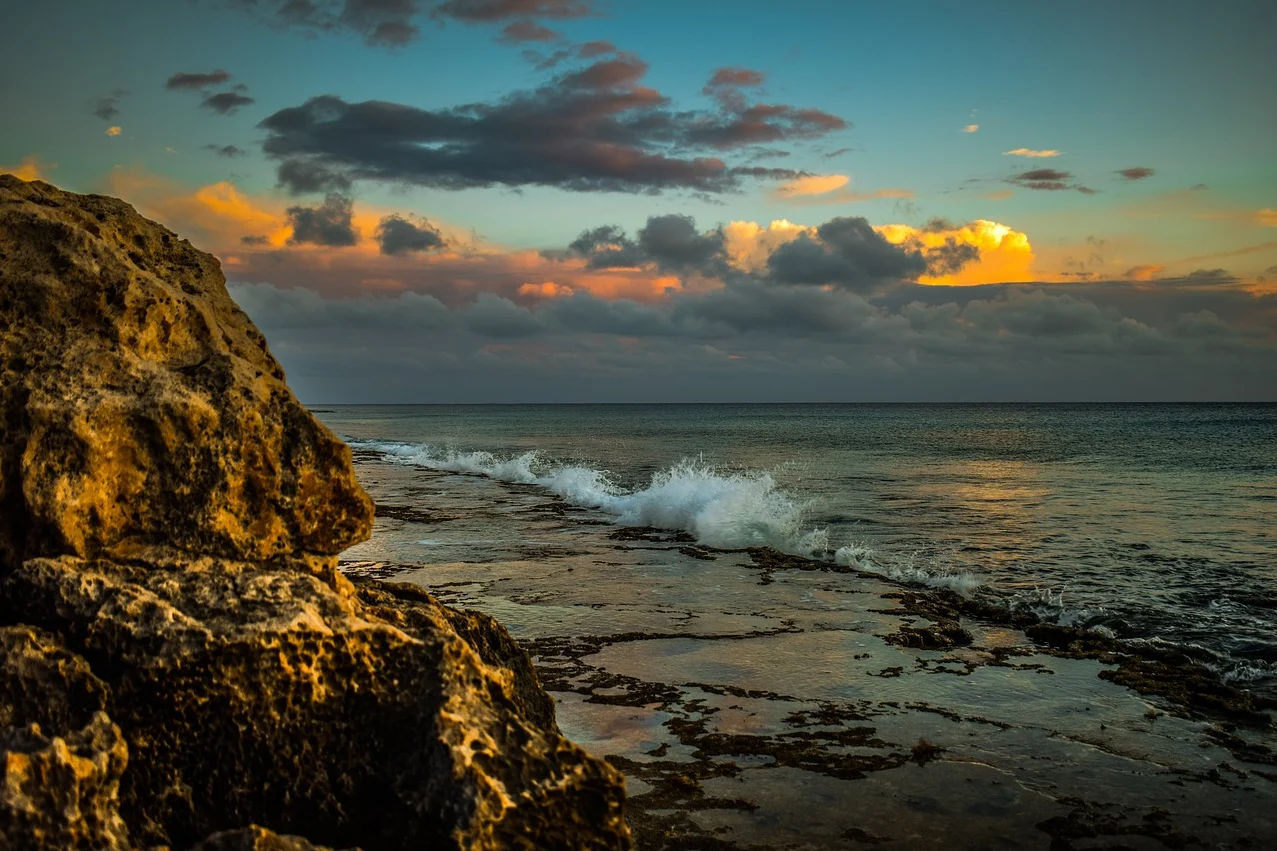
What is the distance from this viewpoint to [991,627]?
9938mm

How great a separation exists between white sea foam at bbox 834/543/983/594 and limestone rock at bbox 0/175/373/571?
382 inches

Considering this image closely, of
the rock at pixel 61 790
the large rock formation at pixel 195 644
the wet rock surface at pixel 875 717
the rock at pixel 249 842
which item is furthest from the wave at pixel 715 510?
the rock at pixel 61 790

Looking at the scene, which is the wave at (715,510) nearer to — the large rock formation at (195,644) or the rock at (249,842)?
the large rock formation at (195,644)

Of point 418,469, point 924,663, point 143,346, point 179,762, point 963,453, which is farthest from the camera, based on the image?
A: point 963,453

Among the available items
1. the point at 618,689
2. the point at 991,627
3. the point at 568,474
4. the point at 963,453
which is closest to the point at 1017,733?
the point at 618,689

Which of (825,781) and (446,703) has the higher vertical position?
(446,703)

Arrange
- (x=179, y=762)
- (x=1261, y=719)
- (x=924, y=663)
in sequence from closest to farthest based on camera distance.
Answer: (x=179, y=762) < (x=1261, y=719) < (x=924, y=663)

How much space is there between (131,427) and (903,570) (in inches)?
443

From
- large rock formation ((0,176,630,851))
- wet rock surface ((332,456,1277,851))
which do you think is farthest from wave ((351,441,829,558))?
large rock formation ((0,176,630,851))

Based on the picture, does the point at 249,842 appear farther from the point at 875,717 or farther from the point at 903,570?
the point at 903,570

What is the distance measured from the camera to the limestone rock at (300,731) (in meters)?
3.31

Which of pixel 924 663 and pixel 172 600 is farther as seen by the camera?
pixel 924 663

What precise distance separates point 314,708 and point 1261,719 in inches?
281

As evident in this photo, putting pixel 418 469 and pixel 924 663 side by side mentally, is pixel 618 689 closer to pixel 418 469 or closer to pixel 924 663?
pixel 924 663
